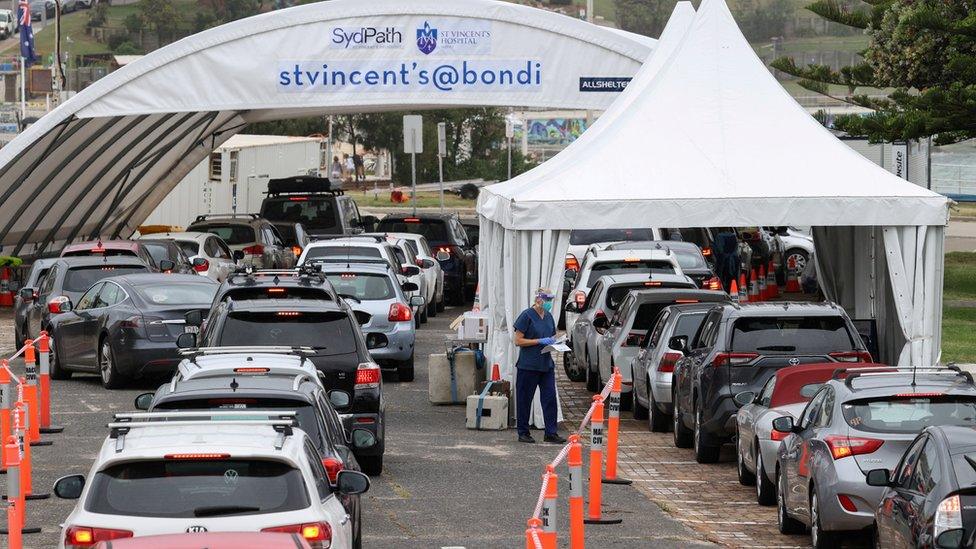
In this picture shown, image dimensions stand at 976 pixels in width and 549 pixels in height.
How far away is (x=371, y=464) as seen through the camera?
15977 mm

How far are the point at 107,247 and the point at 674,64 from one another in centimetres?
1011

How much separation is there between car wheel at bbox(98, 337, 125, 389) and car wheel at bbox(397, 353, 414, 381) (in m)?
3.71

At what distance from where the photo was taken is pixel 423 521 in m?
13.7

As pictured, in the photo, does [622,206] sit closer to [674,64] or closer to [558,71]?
[674,64]

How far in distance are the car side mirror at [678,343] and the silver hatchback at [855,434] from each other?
5333 mm

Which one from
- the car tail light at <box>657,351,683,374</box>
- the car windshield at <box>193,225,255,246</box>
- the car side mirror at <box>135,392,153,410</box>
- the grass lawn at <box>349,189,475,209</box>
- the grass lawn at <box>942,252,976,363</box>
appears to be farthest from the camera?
the grass lawn at <box>349,189,475,209</box>

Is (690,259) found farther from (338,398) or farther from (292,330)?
(338,398)

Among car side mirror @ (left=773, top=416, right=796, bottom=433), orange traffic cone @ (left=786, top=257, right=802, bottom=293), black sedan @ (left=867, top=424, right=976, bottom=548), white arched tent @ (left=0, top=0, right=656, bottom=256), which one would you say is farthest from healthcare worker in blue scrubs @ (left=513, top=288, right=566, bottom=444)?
orange traffic cone @ (left=786, top=257, right=802, bottom=293)

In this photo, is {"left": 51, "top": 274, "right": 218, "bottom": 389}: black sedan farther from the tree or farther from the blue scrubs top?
the tree

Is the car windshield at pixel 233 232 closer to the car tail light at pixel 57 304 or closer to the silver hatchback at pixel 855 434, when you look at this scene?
the car tail light at pixel 57 304

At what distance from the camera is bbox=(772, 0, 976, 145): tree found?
33.6 metres

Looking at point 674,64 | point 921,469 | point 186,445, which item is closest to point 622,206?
point 674,64

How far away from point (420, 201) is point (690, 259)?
4534 centimetres

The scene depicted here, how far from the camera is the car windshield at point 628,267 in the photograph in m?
26.7
